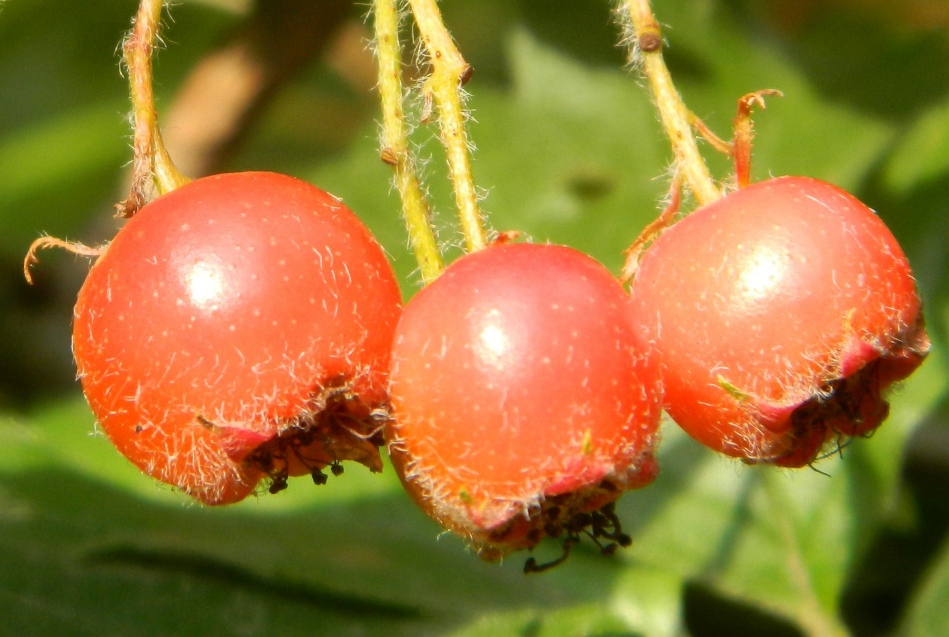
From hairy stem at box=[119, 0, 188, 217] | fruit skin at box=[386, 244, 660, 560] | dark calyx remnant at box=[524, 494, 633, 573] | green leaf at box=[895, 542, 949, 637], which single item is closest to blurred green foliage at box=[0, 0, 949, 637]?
green leaf at box=[895, 542, 949, 637]

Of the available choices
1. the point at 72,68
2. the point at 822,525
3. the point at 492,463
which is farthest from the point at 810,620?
the point at 72,68

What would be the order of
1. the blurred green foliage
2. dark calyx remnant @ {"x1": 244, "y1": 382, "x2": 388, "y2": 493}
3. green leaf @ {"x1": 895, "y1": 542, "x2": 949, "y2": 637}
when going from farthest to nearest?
the blurred green foliage < green leaf @ {"x1": 895, "y1": 542, "x2": 949, "y2": 637} < dark calyx remnant @ {"x1": 244, "y1": 382, "x2": 388, "y2": 493}

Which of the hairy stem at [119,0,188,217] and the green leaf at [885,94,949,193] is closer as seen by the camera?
the hairy stem at [119,0,188,217]

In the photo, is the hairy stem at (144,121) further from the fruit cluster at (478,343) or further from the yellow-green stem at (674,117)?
the yellow-green stem at (674,117)

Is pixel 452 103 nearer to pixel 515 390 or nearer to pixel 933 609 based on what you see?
pixel 515 390

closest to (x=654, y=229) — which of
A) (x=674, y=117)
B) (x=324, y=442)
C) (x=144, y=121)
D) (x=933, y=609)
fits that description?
(x=674, y=117)

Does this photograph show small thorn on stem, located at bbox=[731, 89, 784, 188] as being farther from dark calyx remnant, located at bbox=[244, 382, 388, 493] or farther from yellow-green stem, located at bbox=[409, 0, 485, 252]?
dark calyx remnant, located at bbox=[244, 382, 388, 493]
